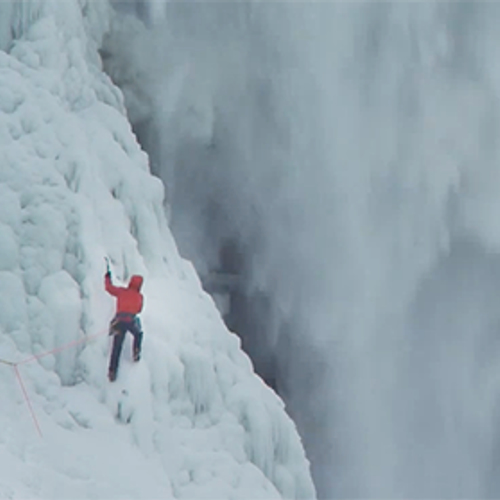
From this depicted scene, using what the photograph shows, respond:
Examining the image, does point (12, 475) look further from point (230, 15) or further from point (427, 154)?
point (427, 154)

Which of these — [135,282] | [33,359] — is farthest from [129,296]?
[33,359]

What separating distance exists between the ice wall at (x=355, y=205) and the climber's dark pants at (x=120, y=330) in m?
6.08

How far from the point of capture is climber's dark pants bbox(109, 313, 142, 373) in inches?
348

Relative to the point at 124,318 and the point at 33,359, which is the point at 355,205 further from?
the point at 33,359

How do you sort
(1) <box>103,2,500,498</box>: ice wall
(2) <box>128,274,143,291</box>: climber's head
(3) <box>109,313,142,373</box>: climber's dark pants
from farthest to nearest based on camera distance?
(1) <box>103,2,500,498</box>: ice wall < (2) <box>128,274,143,291</box>: climber's head < (3) <box>109,313,142,373</box>: climber's dark pants

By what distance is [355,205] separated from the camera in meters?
17.3

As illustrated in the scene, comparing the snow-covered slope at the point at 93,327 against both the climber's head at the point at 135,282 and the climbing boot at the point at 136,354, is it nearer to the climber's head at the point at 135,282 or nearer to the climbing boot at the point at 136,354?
the climbing boot at the point at 136,354

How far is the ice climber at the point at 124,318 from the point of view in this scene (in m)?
8.84

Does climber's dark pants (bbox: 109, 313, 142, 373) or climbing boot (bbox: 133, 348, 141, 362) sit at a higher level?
climber's dark pants (bbox: 109, 313, 142, 373)

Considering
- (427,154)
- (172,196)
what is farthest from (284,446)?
(427,154)

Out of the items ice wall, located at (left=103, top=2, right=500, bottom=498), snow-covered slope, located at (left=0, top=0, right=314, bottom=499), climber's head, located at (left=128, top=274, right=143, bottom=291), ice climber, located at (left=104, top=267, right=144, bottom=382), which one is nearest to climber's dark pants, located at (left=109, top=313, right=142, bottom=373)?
ice climber, located at (left=104, top=267, right=144, bottom=382)

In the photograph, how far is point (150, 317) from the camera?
32.0 feet

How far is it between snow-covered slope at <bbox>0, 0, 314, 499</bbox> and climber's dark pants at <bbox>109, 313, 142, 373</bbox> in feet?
0.36

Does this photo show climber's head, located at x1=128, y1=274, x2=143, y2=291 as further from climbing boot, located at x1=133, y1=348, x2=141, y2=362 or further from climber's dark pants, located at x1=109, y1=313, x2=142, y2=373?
climbing boot, located at x1=133, y1=348, x2=141, y2=362
